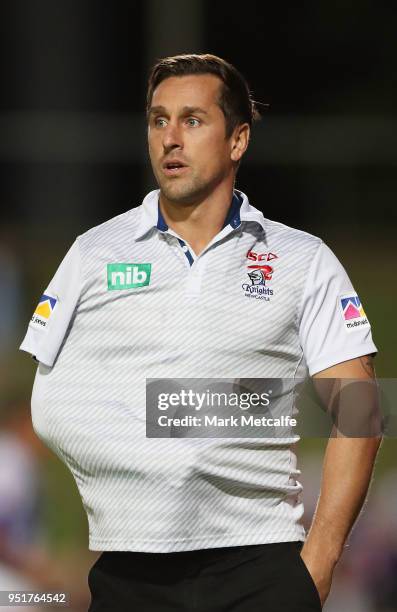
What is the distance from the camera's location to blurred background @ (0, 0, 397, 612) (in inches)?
400

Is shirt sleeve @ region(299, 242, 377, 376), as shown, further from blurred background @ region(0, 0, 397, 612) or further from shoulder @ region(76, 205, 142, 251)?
blurred background @ region(0, 0, 397, 612)

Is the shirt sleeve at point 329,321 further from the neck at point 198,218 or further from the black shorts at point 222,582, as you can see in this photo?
the black shorts at point 222,582

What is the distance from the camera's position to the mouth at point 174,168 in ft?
8.90

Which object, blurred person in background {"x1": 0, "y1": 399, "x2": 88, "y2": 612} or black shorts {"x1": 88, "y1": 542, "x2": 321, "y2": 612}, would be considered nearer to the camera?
black shorts {"x1": 88, "y1": 542, "x2": 321, "y2": 612}

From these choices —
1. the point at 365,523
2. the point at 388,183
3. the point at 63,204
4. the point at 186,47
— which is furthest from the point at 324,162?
the point at 365,523

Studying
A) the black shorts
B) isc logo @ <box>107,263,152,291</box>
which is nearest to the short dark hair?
isc logo @ <box>107,263,152,291</box>

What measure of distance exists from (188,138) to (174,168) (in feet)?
0.23

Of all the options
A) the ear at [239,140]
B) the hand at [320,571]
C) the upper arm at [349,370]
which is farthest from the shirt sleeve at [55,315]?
the hand at [320,571]

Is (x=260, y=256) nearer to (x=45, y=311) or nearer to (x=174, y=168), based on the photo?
(x=174, y=168)

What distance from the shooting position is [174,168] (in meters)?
2.72

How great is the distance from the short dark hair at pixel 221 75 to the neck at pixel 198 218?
0.49 feet

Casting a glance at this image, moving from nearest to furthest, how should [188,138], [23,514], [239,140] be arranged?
[188,138] → [239,140] → [23,514]

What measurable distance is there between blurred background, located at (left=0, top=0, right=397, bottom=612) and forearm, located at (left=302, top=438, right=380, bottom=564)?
225 inches

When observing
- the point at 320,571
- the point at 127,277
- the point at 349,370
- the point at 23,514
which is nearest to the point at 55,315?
the point at 127,277
